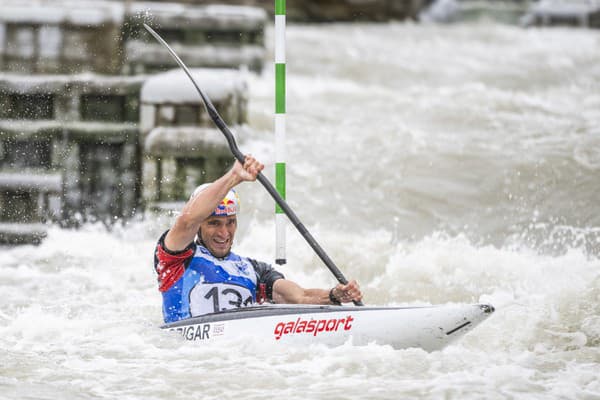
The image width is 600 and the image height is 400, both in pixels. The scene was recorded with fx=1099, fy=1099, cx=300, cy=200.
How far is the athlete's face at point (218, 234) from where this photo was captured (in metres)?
5.49

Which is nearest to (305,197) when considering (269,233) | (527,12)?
(269,233)

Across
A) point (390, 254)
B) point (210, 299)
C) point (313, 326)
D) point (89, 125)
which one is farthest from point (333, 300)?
point (89, 125)

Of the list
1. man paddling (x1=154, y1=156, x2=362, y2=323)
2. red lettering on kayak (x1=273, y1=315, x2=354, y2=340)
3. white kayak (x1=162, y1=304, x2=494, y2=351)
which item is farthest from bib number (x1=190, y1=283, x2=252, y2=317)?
red lettering on kayak (x1=273, y1=315, x2=354, y2=340)

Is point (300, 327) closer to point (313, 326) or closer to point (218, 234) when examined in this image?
point (313, 326)

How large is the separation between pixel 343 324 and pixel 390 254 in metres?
2.83

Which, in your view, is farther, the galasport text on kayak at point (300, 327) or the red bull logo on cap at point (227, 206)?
the red bull logo on cap at point (227, 206)

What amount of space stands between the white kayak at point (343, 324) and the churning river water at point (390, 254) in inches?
2.7

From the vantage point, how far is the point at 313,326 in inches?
207

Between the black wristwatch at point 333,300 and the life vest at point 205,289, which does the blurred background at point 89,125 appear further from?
the black wristwatch at point 333,300

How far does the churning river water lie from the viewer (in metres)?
5.08

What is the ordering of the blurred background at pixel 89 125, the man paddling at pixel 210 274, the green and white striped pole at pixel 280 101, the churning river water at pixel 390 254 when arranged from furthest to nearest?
1. the blurred background at pixel 89 125
2. the green and white striped pole at pixel 280 101
3. the man paddling at pixel 210 274
4. the churning river water at pixel 390 254

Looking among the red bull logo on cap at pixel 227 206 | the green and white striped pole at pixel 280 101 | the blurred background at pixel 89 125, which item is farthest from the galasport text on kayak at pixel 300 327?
the blurred background at pixel 89 125

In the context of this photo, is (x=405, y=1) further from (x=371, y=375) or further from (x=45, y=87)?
(x=371, y=375)

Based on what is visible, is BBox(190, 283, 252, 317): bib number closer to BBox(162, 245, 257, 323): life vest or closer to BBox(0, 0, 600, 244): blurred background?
BBox(162, 245, 257, 323): life vest
